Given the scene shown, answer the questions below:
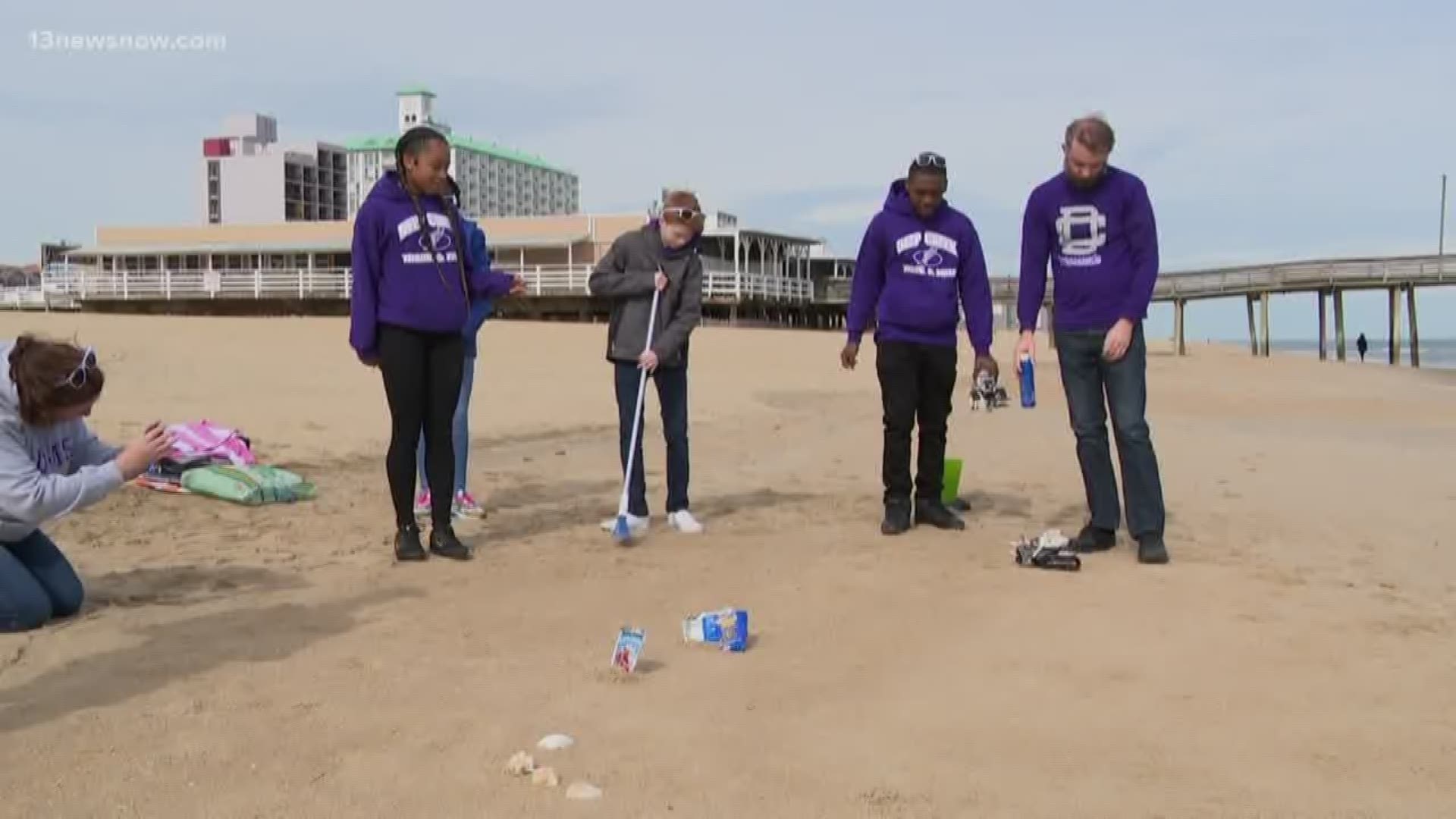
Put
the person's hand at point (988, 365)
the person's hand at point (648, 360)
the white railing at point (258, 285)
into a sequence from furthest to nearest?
the white railing at point (258, 285) < the person's hand at point (988, 365) < the person's hand at point (648, 360)

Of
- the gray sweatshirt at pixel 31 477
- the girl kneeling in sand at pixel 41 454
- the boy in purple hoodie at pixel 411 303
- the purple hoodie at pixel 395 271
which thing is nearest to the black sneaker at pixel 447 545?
the boy in purple hoodie at pixel 411 303

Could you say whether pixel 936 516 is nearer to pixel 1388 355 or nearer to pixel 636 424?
pixel 636 424

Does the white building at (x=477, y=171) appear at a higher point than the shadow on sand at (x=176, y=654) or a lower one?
higher

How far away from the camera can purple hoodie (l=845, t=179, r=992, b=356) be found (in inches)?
240

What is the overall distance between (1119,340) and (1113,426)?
0.39 meters

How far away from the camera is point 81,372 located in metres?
3.66

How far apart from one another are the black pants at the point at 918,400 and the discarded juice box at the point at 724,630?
2384mm

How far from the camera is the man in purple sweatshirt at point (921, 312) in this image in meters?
6.07

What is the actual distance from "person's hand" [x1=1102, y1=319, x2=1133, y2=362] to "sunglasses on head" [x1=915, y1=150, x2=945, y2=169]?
1.22 meters

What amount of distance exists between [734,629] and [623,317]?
8.90 ft

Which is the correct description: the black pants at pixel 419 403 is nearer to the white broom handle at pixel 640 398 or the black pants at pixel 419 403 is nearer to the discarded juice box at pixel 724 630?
the white broom handle at pixel 640 398

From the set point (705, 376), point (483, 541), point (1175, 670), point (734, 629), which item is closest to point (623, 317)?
point (483, 541)

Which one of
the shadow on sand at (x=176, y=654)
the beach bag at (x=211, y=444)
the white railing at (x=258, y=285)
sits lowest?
the shadow on sand at (x=176, y=654)

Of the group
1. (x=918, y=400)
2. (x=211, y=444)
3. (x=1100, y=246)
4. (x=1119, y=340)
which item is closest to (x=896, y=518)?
(x=918, y=400)
